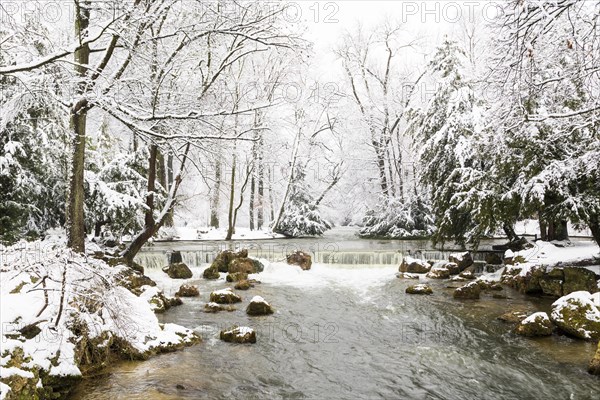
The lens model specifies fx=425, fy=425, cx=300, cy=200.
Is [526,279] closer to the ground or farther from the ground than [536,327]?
farther from the ground

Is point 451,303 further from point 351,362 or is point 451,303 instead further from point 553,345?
point 351,362

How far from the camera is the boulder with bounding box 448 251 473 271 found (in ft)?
51.9

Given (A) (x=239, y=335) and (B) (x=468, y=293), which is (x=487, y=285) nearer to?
(B) (x=468, y=293)

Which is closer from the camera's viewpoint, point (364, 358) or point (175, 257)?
point (364, 358)

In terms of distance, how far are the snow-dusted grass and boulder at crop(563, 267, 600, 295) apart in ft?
35.9

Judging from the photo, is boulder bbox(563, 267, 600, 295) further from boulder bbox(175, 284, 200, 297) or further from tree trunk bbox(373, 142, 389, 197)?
tree trunk bbox(373, 142, 389, 197)

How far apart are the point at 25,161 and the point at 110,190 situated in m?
2.96

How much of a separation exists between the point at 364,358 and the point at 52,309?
200 inches

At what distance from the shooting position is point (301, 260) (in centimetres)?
1667

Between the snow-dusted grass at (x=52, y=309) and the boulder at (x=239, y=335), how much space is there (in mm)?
2168

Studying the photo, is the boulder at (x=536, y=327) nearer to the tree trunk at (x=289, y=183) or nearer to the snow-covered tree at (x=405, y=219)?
the snow-covered tree at (x=405, y=219)

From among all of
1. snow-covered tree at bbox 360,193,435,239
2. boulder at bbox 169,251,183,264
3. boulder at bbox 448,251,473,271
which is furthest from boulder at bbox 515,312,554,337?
snow-covered tree at bbox 360,193,435,239

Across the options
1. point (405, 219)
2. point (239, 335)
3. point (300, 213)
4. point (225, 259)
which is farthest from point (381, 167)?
point (239, 335)

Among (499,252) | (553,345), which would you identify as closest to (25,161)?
(553,345)
